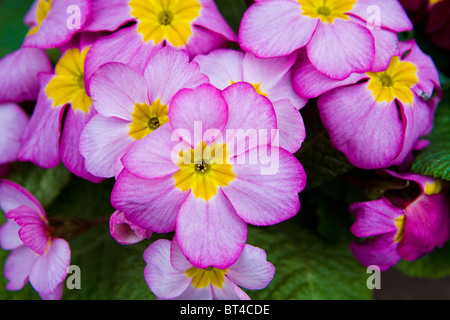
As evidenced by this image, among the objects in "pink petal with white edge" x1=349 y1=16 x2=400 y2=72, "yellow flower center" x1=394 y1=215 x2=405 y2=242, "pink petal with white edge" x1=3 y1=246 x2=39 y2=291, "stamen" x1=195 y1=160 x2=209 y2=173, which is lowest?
"pink petal with white edge" x1=3 y1=246 x2=39 y2=291

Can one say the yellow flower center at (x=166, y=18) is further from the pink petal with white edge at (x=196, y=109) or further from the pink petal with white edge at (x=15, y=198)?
the pink petal with white edge at (x=15, y=198)

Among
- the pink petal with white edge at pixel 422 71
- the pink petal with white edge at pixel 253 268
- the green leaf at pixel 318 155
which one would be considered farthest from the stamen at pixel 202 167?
the pink petal with white edge at pixel 422 71

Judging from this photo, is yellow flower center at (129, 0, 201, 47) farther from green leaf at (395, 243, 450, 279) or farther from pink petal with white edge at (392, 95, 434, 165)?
green leaf at (395, 243, 450, 279)

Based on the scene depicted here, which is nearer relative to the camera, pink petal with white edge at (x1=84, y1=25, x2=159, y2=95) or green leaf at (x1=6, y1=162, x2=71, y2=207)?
pink petal with white edge at (x1=84, y1=25, x2=159, y2=95)

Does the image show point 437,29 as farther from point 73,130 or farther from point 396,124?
point 73,130

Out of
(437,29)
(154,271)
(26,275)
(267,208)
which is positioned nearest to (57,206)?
(26,275)

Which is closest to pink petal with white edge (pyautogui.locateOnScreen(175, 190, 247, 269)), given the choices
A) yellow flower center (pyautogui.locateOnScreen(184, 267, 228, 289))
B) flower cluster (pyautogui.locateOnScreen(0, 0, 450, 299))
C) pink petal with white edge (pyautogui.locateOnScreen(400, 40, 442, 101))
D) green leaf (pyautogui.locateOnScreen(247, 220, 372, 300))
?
flower cluster (pyautogui.locateOnScreen(0, 0, 450, 299))
